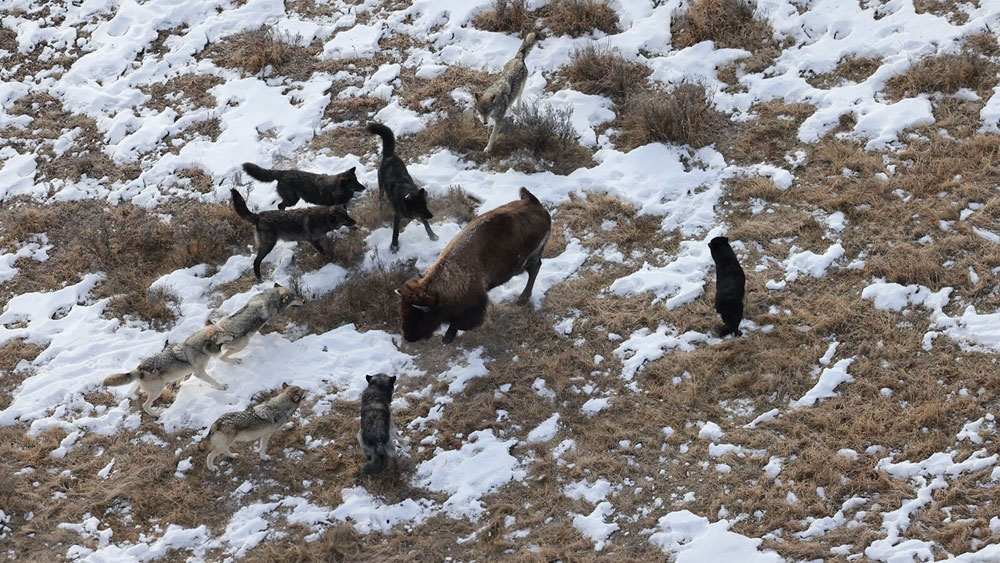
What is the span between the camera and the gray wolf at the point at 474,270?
8.16 metres

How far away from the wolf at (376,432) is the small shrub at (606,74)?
662 cm

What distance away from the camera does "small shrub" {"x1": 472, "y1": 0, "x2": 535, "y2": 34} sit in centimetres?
1354

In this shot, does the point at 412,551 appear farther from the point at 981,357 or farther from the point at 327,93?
the point at 327,93

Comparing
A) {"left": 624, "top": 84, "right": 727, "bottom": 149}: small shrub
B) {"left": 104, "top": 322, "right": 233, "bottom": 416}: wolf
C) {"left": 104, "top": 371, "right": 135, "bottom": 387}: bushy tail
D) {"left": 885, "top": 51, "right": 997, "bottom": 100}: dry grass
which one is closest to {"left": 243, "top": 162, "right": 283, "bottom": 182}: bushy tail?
{"left": 104, "top": 322, "right": 233, "bottom": 416}: wolf

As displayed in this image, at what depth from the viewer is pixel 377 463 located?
730 centimetres

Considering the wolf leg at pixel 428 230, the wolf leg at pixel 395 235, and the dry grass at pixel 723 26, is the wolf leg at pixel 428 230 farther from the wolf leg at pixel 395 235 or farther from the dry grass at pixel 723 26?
the dry grass at pixel 723 26

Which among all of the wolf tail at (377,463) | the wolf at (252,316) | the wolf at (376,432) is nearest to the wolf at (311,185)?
the wolf at (252,316)

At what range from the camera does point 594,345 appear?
8648 millimetres

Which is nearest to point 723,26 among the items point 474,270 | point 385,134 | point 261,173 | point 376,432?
point 385,134

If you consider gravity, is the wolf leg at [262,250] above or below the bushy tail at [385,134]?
below

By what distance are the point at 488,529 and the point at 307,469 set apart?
1983mm

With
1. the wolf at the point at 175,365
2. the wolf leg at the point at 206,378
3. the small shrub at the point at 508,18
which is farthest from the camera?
the small shrub at the point at 508,18

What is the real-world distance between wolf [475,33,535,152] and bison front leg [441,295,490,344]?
144 inches

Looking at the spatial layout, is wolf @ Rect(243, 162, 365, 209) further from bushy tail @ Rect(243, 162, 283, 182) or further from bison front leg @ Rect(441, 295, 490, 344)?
bison front leg @ Rect(441, 295, 490, 344)
